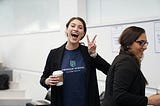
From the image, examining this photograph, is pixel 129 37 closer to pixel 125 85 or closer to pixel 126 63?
pixel 126 63

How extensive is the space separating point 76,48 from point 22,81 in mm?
2978

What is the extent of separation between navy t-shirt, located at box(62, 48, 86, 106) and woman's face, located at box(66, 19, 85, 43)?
0.17m

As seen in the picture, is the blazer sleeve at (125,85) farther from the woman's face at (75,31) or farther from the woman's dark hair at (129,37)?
the woman's face at (75,31)

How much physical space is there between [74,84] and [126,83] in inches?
25.2

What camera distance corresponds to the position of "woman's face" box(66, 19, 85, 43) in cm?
201

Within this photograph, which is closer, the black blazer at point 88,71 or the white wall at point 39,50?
the black blazer at point 88,71

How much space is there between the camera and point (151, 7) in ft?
8.66

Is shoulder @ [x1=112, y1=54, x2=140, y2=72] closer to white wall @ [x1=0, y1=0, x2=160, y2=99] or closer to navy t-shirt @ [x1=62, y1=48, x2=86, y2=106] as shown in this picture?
navy t-shirt @ [x1=62, y1=48, x2=86, y2=106]

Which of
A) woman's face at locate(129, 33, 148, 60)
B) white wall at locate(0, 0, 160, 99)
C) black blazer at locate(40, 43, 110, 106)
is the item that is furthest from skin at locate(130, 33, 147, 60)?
white wall at locate(0, 0, 160, 99)

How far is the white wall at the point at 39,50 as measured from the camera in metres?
2.50

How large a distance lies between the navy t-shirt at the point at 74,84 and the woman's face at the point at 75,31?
0.17 meters

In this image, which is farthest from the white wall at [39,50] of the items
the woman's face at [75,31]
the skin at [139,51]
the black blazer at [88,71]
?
the skin at [139,51]

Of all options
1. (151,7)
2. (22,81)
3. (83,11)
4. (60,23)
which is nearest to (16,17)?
(22,81)

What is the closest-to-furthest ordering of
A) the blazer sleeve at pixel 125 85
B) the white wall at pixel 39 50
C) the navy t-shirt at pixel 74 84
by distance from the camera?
1. the blazer sleeve at pixel 125 85
2. the navy t-shirt at pixel 74 84
3. the white wall at pixel 39 50
